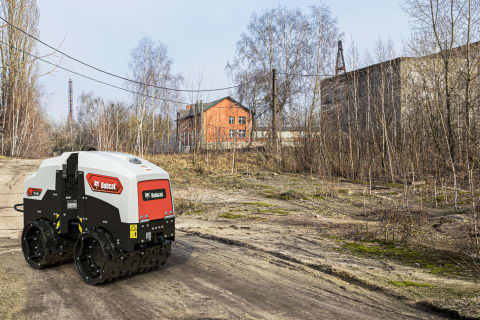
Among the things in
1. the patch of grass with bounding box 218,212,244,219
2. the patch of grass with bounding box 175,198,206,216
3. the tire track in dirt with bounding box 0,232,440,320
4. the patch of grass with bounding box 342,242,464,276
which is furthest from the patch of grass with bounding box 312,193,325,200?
the tire track in dirt with bounding box 0,232,440,320

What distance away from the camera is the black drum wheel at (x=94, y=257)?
14.5 feet

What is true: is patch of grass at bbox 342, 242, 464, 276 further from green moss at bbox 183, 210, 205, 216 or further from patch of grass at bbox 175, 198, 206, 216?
patch of grass at bbox 175, 198, 206, 216

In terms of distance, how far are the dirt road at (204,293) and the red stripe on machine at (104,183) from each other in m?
1.18

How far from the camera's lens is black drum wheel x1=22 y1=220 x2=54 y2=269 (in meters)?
5.10

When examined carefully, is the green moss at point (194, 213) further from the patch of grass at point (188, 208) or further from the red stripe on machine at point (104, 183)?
the red stripe on machine at point (104, 183)

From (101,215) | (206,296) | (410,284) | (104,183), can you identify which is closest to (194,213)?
(101,215)

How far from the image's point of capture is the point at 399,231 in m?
7.11

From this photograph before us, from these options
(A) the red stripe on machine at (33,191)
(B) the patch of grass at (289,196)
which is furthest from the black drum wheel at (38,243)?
(B) the patch of grass at (289,196)

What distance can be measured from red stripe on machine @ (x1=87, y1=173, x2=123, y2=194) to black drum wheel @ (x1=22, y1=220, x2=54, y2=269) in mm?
1058

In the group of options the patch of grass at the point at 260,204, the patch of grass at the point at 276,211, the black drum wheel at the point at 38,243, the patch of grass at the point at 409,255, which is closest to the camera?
the black drum wheel at the point at 38,243

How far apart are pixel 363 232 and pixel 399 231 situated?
638mm

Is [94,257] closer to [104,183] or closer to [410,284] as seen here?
[104,183]

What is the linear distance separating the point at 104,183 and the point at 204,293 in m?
1.75

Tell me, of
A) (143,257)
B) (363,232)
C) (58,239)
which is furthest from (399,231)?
(58,239)
